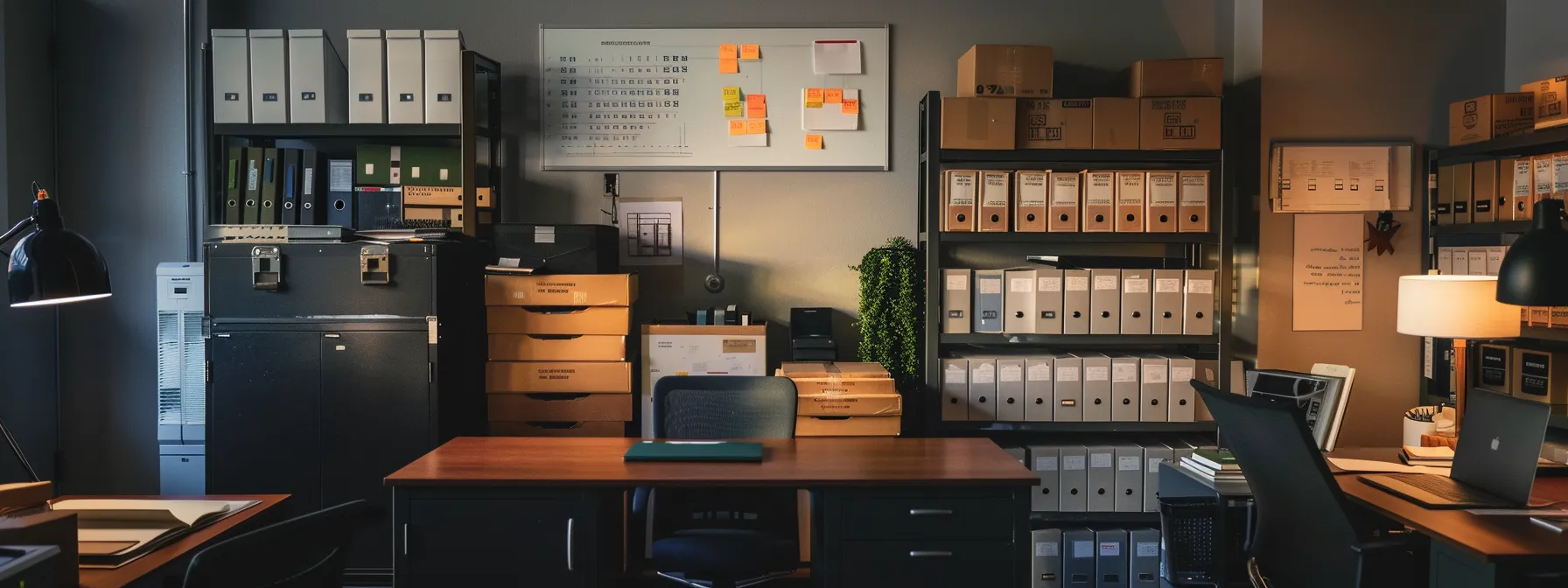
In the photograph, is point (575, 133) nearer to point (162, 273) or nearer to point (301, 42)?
point (301, 42)

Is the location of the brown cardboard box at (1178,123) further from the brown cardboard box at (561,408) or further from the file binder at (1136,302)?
the brown cardboard box at (561,408)

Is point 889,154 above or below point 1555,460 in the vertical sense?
above

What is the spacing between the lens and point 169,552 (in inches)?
74.0

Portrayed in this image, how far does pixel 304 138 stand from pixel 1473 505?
4247mm

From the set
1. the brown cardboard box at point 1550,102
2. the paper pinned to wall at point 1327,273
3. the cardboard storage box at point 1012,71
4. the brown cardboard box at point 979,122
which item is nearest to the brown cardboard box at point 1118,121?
the cardboard storage box at point 1012,71

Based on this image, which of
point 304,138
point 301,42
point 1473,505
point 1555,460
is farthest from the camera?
point 304,138

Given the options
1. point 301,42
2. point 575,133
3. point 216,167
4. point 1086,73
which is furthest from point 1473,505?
point 216,167

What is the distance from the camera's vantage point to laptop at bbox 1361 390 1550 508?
7.25 ft

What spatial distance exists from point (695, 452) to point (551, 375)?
4.46 ft

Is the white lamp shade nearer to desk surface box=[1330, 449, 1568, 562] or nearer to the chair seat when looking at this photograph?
desk surface box=[1330, 449, 1568, 562]

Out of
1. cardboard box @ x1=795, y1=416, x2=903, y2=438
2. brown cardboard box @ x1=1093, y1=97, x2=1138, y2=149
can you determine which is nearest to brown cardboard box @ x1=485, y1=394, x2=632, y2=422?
cardboard box @ x1=795, y1=416, x2=903, y2=438

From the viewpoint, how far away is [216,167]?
3859 mm

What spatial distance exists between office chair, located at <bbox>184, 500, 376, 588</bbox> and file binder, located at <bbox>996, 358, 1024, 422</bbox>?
2.57 m

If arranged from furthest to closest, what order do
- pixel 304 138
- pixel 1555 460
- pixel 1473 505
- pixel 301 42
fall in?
pixel 304 138
pixel 301 42
pixel 1555 460
pixel 1473 505
